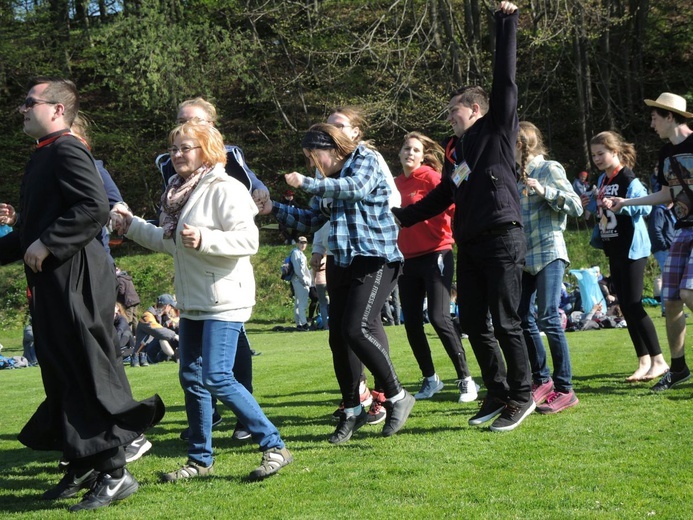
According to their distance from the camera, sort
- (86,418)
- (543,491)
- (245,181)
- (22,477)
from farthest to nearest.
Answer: (245,181) → (22,477) → (86,418) → (543,491)

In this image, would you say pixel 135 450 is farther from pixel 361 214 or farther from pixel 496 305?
pixel 496 305

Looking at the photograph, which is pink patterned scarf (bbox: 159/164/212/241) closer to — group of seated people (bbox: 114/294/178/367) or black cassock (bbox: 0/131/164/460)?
black cassock (bbox: 0/131/164/460)

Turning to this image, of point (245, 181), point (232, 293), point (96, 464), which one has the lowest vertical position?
point (96, 464)

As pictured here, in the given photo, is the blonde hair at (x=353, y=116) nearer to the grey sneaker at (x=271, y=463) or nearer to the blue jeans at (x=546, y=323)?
the blue jeans at (x=546, y=323)

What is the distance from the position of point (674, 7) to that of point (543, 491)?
33.1 metres

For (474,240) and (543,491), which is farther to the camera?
(474,240)

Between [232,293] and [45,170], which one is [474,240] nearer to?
[232,293]

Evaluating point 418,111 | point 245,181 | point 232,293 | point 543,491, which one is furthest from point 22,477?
point 418,111

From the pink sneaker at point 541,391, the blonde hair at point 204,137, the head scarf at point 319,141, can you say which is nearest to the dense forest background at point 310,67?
the pink sneaker at point 541,391

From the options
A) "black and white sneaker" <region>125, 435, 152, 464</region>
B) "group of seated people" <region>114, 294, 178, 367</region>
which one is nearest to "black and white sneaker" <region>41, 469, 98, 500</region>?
"black and white sneaker" <region>125, 435, 152, 464</region>

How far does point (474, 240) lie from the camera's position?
18.8 ft

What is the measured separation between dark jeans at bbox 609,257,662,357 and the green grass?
54cm

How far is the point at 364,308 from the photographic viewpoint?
5719 mm

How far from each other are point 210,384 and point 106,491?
775 mm
